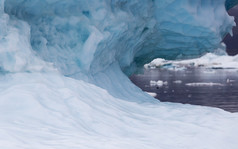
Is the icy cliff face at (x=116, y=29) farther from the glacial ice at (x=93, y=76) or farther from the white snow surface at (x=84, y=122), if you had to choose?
the white snow surface at (x=84, y=122)

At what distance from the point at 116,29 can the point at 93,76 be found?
131cm

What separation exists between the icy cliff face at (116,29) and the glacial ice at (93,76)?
0.02 m

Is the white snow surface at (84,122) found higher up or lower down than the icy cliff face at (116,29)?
lower down

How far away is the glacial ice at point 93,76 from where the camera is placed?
4099 mm

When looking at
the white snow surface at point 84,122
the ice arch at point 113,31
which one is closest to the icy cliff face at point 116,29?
the ice arch at point 113,31

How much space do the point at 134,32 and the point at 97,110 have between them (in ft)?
16.7

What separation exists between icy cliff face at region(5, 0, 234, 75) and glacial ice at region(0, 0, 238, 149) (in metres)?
0.02

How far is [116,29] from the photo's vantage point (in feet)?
27.5

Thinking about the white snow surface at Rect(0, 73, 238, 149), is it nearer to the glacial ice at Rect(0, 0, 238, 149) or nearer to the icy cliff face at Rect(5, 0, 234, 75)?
the glacial ice at Rect(0, 0, 238, 149)

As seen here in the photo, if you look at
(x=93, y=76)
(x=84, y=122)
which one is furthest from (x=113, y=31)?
(x=84, y=122)

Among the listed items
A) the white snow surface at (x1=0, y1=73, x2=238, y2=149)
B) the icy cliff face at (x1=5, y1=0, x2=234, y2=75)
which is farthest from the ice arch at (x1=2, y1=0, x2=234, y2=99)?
the white snow surface at (x1=0, y1=73, x2=238, y2=149)

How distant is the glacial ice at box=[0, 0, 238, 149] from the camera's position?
4.10 meters

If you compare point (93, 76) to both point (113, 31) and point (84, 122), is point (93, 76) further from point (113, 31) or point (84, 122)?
point (84, 122)

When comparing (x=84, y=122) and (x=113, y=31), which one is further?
(x=113, y=31)
